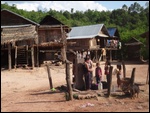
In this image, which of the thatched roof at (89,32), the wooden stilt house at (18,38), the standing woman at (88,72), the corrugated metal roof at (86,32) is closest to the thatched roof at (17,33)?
the wooden stilt house at (18,38)

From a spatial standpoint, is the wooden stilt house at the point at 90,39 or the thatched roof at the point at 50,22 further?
the wooden stilt house at the point at 90,39

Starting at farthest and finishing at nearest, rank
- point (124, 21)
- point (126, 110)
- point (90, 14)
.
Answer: point (90, 14) < point (124, 21) < point (126, 110)

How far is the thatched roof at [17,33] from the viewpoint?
23834mm

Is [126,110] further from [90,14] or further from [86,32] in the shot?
[90,14]

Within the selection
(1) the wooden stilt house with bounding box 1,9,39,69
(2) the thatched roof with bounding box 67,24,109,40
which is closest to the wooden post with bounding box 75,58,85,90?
Result: (1) the wooden stilt house with bounding box 1,9,39,69

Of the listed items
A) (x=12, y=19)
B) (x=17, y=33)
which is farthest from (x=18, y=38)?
(x=12, y=19)

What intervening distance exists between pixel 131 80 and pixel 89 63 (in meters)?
2.09

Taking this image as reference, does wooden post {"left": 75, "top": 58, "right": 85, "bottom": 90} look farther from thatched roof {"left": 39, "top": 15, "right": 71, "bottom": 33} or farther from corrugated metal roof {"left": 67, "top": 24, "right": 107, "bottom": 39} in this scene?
corrugated metal roof {"left": 67, "top": 24, "right": 107, "bottom": 39}

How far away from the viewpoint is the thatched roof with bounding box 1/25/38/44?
78.2ft

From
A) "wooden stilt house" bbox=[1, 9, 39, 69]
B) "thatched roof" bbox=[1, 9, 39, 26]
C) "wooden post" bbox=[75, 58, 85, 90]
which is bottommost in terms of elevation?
"wooden post" bbox=[75, 58, 85, 90]

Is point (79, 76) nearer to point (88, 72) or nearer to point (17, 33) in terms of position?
point (88, 72)

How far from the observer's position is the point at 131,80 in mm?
10469

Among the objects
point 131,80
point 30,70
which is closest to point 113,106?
point 131,80

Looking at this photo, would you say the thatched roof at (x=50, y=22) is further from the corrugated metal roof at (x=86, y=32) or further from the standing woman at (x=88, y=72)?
the standing woman at (x=88, y=72)
